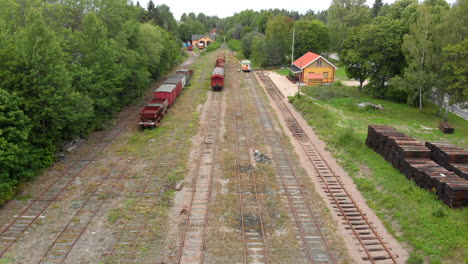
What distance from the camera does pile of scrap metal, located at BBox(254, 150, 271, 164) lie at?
927 inches

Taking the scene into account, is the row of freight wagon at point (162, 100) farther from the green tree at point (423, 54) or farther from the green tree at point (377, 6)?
the green tree at point (377, 6)

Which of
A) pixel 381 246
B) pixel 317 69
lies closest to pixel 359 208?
pixel 381 246

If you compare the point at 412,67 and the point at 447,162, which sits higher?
the point at 412,67

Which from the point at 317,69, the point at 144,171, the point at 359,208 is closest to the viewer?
the point at 359,208

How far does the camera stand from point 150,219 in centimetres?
1636

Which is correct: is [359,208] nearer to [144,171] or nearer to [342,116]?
[144,171]

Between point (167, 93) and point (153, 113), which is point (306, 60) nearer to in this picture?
point (167, 93)

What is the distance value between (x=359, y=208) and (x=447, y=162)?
6.55 m

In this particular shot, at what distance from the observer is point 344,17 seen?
78188mm

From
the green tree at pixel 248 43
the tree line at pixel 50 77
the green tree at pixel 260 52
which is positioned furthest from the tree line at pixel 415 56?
the green tree at pixel 248 43

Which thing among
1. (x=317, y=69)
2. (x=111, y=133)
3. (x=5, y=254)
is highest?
(x=317, y=69)

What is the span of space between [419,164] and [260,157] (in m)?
10.1

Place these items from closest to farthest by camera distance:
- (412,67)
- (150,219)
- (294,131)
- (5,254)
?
(5,254) < (150,219) < (294,131) < (412,67)

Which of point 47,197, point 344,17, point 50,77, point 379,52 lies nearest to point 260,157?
point 47,197
